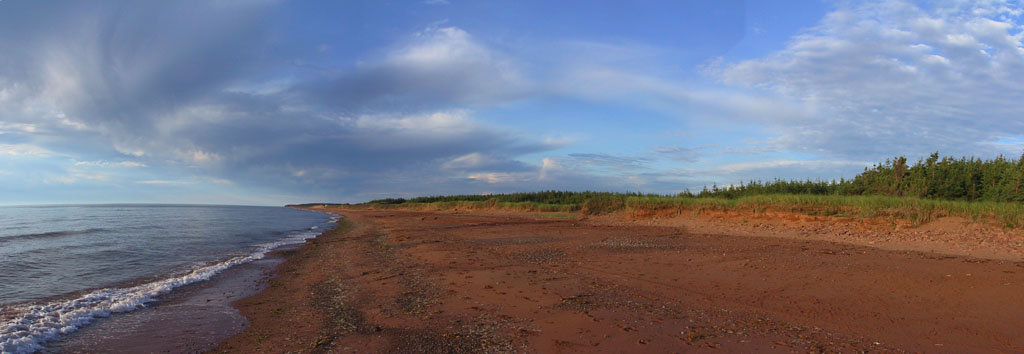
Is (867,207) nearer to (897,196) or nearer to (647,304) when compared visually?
(897,196)

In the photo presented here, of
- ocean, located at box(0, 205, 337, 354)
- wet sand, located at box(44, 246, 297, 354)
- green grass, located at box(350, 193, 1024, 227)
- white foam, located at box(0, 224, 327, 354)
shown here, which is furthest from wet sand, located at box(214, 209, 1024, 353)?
green grass, located at box(350, 193, 1024, 227)

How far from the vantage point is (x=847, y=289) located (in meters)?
7.59

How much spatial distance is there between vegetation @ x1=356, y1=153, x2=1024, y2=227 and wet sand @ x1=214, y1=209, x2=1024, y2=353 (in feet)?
10.6

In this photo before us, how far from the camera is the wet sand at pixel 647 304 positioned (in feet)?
16.8

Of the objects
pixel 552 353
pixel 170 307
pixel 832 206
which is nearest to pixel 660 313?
pixel 552 353

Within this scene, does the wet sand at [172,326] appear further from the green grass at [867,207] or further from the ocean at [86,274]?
the green grass at [867,207]

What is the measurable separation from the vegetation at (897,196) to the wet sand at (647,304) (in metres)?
3.24

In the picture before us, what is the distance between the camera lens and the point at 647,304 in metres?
6.77

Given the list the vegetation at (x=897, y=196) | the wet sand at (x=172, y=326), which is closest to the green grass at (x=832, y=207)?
the vegetation at (x=897, y=196)

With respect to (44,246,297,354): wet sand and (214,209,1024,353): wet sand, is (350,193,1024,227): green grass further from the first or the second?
(44,246,297,354): wet sand

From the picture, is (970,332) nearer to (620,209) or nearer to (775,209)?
(775,209)

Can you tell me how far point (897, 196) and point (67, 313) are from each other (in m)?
26.1

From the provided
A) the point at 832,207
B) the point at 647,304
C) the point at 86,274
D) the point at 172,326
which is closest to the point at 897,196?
the point at 832,207

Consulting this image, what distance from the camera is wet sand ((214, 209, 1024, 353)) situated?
16.8 ft
